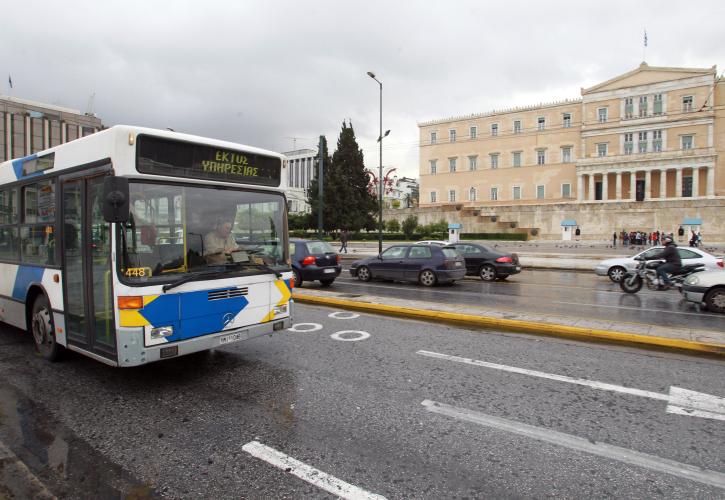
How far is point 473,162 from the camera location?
7825 centimetres

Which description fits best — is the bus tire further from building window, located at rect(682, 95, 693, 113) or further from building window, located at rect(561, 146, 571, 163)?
building window, located at rect(682, 95, 693, 113)

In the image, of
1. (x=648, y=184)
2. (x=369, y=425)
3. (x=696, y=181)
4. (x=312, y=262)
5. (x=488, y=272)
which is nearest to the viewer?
(x=369, y=425)

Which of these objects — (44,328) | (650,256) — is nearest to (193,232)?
(44,328)

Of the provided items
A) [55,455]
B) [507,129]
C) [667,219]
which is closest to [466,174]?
[507,129]

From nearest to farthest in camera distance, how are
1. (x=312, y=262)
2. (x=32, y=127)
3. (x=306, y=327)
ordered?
(x=306, y=327), (x=312, y=262), (x=32, y=127)

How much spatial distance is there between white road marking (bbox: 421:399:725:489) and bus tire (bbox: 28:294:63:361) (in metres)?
4.87

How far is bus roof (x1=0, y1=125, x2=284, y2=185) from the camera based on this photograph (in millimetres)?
4578

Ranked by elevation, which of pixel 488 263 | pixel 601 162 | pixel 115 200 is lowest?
pixel 488 263

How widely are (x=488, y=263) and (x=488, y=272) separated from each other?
356 millimetres

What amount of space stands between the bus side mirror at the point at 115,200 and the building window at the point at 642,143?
248 feet

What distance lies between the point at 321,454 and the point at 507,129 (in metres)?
79.3

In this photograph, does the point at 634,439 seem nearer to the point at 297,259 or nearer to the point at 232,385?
the point at 232,385

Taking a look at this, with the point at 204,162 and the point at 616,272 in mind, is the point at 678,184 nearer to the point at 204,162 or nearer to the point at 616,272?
the point at 616,272

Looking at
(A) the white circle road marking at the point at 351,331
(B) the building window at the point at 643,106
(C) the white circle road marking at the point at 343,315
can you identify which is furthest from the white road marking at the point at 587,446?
(B) the building window at the point at 643,106
